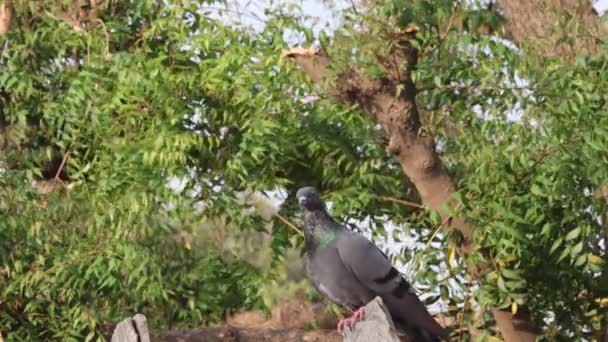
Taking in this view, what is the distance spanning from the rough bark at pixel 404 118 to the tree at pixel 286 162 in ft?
0.03

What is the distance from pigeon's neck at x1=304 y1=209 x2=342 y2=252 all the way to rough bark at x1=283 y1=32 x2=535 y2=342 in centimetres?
193

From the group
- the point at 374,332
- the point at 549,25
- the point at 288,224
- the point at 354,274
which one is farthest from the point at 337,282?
the point at 549,25

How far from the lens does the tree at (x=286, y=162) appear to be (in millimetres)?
6848

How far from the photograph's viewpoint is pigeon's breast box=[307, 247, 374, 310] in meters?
5.12

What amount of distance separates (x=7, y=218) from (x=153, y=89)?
1034mm

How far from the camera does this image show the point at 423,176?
726 centimetres

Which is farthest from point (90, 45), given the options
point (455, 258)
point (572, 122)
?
point (572, 122)

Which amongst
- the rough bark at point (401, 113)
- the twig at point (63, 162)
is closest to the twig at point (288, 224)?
the rough bark at point (401, 113)

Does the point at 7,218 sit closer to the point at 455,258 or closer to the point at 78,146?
the point at 78,146

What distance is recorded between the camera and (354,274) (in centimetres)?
514

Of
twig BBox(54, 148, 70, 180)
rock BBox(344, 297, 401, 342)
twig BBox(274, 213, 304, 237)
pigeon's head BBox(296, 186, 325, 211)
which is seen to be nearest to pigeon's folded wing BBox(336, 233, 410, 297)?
pigeon's head BBox(296, 186, 325, 211)

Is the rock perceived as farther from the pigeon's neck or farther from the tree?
the tree

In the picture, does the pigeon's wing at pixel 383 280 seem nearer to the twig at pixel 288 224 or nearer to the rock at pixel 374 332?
the rock at pixel 374 332

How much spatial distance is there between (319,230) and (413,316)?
1.55ft
